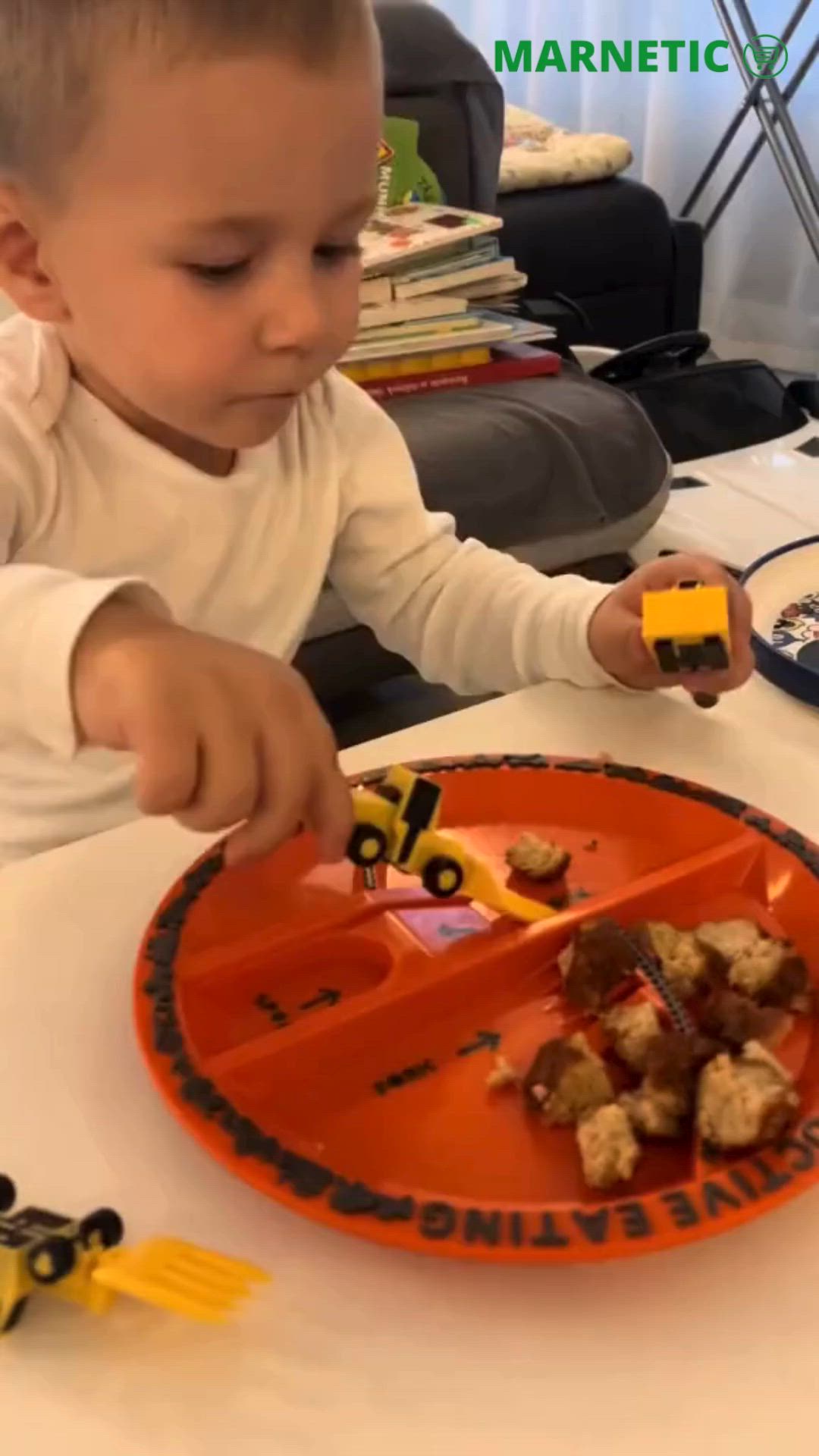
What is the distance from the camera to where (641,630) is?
0.68 m

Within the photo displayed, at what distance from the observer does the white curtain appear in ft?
9.07

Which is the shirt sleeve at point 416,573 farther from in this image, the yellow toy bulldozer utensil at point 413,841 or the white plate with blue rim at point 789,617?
the yellow toy bulldozer utensil at point 413,841

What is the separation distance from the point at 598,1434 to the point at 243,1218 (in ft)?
0.39

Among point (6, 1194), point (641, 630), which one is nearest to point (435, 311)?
point (641, 630)

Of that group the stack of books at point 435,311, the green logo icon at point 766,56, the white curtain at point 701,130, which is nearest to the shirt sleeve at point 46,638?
the stack of books at point 435,311

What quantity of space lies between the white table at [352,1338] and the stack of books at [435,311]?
3.53 feet

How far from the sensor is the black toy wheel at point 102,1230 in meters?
0.38

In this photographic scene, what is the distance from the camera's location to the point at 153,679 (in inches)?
17.0

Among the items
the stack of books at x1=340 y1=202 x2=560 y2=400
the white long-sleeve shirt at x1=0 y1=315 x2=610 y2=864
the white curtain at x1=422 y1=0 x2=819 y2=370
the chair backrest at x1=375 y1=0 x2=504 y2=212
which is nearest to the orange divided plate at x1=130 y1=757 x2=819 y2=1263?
the white long-sleeve shirt at x1=0 y1=315 x2=610 y2=864

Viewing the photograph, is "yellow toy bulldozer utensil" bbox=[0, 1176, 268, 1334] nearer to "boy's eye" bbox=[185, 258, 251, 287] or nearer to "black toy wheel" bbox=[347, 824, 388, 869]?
"black toy wheel" bbox=[347, 824, 388, 869]

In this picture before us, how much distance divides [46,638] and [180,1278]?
0.22 metres

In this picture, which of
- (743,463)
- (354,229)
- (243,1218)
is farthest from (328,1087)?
(743,463)

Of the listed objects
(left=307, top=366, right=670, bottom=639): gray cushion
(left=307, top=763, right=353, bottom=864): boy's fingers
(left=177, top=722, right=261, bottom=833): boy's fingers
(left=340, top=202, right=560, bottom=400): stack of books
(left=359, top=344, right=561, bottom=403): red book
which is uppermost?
(left=177, top=722, right=261, bottom=833): boy's fingers

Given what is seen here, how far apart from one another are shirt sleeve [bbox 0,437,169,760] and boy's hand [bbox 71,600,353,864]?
0.04 feet
